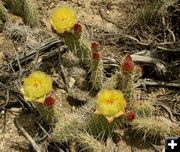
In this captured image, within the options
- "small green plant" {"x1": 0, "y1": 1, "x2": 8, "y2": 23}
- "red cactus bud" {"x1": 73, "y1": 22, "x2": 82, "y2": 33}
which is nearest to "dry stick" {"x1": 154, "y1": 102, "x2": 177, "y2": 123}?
"red cactus bud" {"x1": 73, "y1": 22, "x2": 82, "y2": 33}

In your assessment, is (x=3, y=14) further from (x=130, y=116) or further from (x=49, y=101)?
(x=130, y=116)

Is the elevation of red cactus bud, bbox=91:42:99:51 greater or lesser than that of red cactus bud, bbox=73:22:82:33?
lesser

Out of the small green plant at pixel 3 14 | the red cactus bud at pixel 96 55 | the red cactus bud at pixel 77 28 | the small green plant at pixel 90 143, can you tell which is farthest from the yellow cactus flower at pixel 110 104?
the small green plant at pixel 3 14

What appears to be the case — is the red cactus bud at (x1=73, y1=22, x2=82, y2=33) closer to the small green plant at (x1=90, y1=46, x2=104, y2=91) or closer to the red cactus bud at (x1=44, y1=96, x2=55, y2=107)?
the small green plant at (x1=90, y1=46, x2=104, y2=91)

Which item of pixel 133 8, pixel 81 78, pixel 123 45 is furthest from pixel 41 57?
pixel 133 8

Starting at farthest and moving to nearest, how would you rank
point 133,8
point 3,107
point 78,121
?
point 133,8, point 3,107, point 78,121

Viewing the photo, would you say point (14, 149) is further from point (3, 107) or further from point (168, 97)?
point (168, 97)

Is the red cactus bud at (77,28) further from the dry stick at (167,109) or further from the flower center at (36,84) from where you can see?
the dry stick at (167,109)
